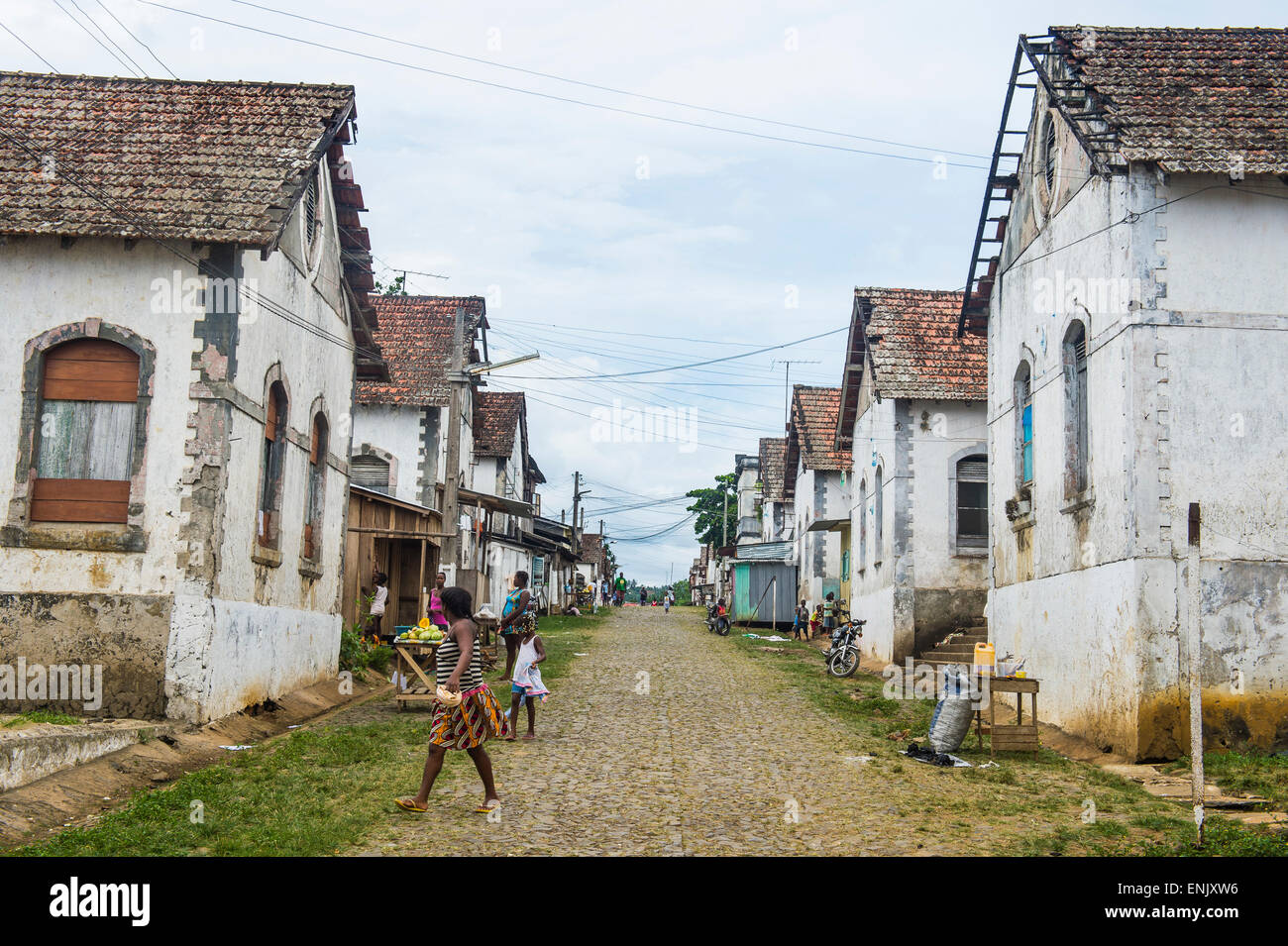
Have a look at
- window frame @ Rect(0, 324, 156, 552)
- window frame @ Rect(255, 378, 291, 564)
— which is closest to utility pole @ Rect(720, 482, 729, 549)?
window frame @ Rect(255, 378, 291, 564)

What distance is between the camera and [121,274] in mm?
14203

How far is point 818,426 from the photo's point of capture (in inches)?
1500

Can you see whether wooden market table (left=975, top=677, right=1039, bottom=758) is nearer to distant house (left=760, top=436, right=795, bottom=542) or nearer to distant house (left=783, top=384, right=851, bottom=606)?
distant house (left=783, top=384, right=851, bottom=606)

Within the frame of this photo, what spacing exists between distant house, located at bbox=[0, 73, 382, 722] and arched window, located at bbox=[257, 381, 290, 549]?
623 mm

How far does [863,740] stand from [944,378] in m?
13.4

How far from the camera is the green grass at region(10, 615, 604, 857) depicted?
8180 mm

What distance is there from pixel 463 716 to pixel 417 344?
24298 millimetres

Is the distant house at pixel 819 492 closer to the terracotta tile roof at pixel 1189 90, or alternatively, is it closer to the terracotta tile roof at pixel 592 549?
the terracotta tile roof at pixel 1189 90

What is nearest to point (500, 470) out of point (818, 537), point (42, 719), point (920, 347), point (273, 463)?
point (818, 537)

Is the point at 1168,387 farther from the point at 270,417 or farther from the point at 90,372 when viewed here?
the point at 90,372

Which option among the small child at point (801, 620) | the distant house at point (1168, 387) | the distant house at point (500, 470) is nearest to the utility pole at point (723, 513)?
the distant house at point (500, 470)

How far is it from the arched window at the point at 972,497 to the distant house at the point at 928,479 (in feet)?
0.07

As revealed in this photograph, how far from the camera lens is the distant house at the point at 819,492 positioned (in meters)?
37.0
